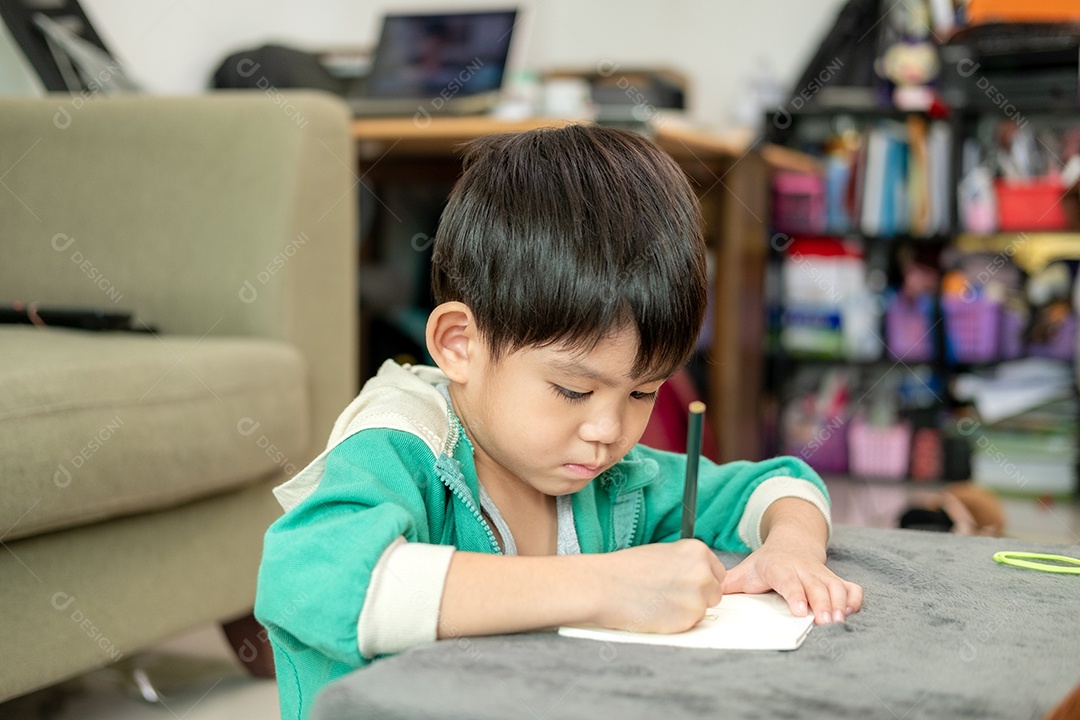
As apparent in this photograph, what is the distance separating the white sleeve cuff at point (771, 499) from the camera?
0.92 meters

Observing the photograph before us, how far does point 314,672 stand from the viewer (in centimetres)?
71

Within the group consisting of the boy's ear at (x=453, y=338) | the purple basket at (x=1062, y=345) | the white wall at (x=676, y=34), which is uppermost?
the white wall at (x=676, y=34)

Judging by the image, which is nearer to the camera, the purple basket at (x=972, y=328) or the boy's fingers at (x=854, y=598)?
the boy's fingers at (x=854, y=598)

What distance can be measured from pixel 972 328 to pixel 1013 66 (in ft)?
2.55

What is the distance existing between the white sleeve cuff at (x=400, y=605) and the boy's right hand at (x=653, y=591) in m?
0.10

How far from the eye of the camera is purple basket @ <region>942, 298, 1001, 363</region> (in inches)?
127

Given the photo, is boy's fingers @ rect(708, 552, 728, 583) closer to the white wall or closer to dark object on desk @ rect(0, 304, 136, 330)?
dark object on desk @ rect(0, 304, 136, 330)

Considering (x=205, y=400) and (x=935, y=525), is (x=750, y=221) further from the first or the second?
(x=205, y=400)

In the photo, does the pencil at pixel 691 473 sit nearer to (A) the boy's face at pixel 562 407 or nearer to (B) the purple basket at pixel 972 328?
(A) the boy's face at pixel 562 407

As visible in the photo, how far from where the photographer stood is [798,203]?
11.2 ft

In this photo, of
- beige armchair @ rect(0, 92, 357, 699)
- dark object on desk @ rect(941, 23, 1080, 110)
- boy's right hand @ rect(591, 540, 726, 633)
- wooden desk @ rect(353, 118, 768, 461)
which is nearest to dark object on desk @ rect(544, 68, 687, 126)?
wooden desk @ rect(353, 118, 768, 461)

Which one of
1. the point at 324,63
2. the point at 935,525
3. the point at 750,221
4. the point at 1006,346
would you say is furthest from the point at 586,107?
the point at 1006,346

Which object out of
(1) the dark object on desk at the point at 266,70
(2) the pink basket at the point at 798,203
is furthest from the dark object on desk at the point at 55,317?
(2) the pink basket at the point at 798,203

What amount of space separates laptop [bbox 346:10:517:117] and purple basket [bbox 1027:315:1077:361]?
1.82 metres
